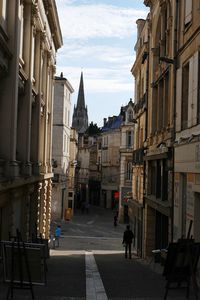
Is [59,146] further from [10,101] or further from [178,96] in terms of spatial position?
[10,101]

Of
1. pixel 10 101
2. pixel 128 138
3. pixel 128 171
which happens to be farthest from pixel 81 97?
pixel 10 101

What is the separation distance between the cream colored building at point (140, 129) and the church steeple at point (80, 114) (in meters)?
108

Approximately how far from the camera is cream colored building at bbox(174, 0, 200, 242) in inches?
611

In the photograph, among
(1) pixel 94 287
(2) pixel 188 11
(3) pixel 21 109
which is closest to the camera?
(1) pixel 94 287

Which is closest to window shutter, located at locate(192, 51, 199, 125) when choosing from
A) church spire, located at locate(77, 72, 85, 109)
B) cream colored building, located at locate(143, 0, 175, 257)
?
cream colored building, located at locate(143, 0, 175, 257)

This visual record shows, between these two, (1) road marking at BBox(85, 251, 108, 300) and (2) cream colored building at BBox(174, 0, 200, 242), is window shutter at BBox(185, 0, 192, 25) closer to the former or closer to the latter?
(2) cream colored building at BBox(174, 0, 200, 242)

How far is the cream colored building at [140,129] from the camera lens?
1163 inches

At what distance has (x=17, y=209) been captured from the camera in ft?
67.5

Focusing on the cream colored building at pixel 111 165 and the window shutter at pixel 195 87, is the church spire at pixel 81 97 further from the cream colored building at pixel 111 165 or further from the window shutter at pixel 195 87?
the window shutter at pixel 195 87

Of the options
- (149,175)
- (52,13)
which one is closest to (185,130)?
(149,175)

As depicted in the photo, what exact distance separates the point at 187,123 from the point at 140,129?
15.5 m

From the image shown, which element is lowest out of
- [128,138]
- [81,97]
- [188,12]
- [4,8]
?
[128,138]

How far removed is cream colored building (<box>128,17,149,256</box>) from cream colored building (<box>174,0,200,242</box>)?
1007 cm

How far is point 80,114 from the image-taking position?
147750 mm
